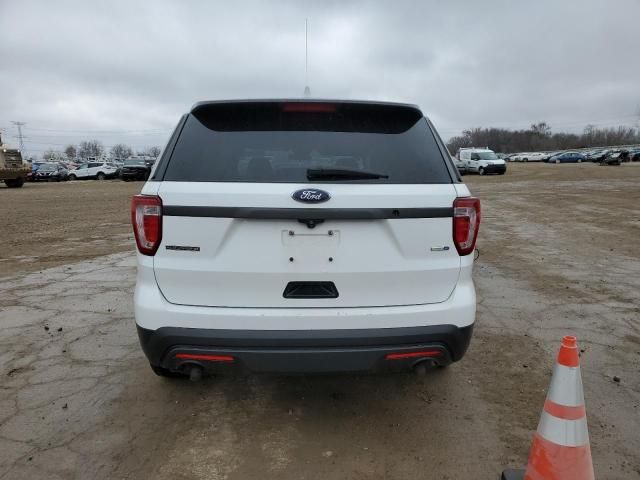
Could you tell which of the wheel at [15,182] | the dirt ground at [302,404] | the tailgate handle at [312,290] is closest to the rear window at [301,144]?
the tailgate handle at [312,290]

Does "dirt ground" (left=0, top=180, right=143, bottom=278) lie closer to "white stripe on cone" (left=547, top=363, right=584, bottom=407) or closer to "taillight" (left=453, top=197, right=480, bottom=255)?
"taillight" (left=453, top=197, right=480, bottom=255)

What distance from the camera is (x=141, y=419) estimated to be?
2922mm

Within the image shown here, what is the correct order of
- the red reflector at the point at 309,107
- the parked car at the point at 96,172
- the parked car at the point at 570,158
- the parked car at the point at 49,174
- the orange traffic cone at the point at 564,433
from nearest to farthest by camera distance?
the orange traffic cone at the point at 564,433 < the red reflector at the point at 309,107 < the parked car at the point at 49,174 < the parked car at the point at 96,172 < the parked car at the point at 570,158

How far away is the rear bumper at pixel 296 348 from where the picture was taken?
2.38 meters

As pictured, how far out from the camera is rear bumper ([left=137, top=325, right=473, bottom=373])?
93.5 inches

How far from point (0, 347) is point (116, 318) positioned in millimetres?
979

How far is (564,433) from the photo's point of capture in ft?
7.02

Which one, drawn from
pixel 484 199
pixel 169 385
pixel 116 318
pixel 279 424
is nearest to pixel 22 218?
pixel 116 318

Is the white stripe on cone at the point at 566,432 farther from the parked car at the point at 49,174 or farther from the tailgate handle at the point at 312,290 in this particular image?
the parked car at the point at 49,174

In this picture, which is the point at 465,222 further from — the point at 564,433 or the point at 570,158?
the point at 570,158

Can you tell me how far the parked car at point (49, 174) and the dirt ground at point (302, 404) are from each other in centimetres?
3954

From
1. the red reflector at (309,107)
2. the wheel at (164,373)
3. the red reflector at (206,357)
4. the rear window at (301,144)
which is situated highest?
the red reflector at (309,107)

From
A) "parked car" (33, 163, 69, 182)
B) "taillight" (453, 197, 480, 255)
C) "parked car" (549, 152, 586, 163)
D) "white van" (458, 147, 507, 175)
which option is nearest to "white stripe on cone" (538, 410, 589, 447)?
"taillight" (453, 197, 480, 255)

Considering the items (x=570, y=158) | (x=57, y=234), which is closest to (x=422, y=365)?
(x=57, y=234)
